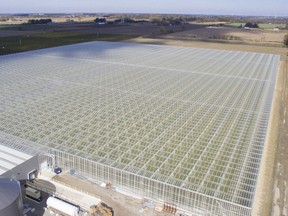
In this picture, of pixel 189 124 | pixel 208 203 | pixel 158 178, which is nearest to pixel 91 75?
pixel 189 124

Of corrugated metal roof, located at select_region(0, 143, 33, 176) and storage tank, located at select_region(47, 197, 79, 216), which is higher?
corrugated metal roof, located at select_region(0, 143, 33, 176)

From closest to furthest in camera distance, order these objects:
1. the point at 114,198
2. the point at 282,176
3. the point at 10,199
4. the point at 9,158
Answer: the point at 10,199, the point at 114,198, the point at 9,158, the point at 282,176

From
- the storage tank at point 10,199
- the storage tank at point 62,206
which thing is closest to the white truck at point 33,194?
the storage tank at point 62,206

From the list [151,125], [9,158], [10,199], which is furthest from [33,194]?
[151,125]

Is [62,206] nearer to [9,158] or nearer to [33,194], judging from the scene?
[33,194]

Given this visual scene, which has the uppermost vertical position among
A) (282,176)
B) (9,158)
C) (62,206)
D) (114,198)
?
(9,158)

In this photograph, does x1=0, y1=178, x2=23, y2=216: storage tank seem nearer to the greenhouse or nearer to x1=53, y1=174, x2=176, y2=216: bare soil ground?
x1=53, y1=174, x2=176, y2=216: bare soil ground

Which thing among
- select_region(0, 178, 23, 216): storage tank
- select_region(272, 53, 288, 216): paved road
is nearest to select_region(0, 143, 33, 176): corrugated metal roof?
select_region(0, 178, 23, 216): storage tank
